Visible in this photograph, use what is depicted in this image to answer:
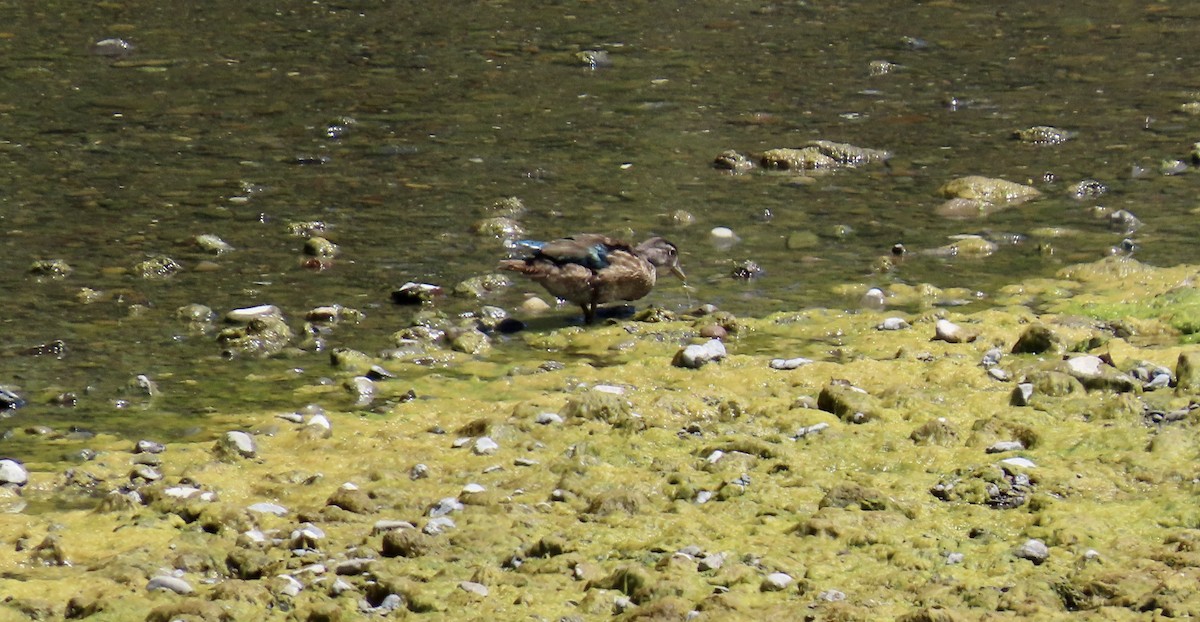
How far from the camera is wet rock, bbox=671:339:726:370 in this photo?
6.98 m

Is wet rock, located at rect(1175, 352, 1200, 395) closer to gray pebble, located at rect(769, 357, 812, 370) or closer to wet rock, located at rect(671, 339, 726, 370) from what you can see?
gray pebble, located at rect(769, 357, 812, 370)

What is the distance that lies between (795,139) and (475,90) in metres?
3.24

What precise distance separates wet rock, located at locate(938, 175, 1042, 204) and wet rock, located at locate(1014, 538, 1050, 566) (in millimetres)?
5742

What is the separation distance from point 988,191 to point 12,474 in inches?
263

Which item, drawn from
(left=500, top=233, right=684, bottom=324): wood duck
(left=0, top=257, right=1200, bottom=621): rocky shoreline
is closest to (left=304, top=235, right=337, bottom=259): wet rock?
(left=500, top=233, right=684, bottom=324): wood duck

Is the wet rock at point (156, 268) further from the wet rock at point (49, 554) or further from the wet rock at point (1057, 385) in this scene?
the wet rock at point (1057, 385)

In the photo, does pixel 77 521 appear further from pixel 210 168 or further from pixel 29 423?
pixel 210 168

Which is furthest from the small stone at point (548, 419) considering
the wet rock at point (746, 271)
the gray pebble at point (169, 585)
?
the wet rock at point (746, 271)

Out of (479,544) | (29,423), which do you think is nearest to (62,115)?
(29,423)

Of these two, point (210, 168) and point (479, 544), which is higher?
point (479, 544)

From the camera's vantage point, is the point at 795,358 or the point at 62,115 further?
the point at 62,115

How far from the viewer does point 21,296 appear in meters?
8.10

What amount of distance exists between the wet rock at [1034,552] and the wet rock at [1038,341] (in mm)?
2328

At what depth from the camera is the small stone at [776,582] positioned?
4461mm
